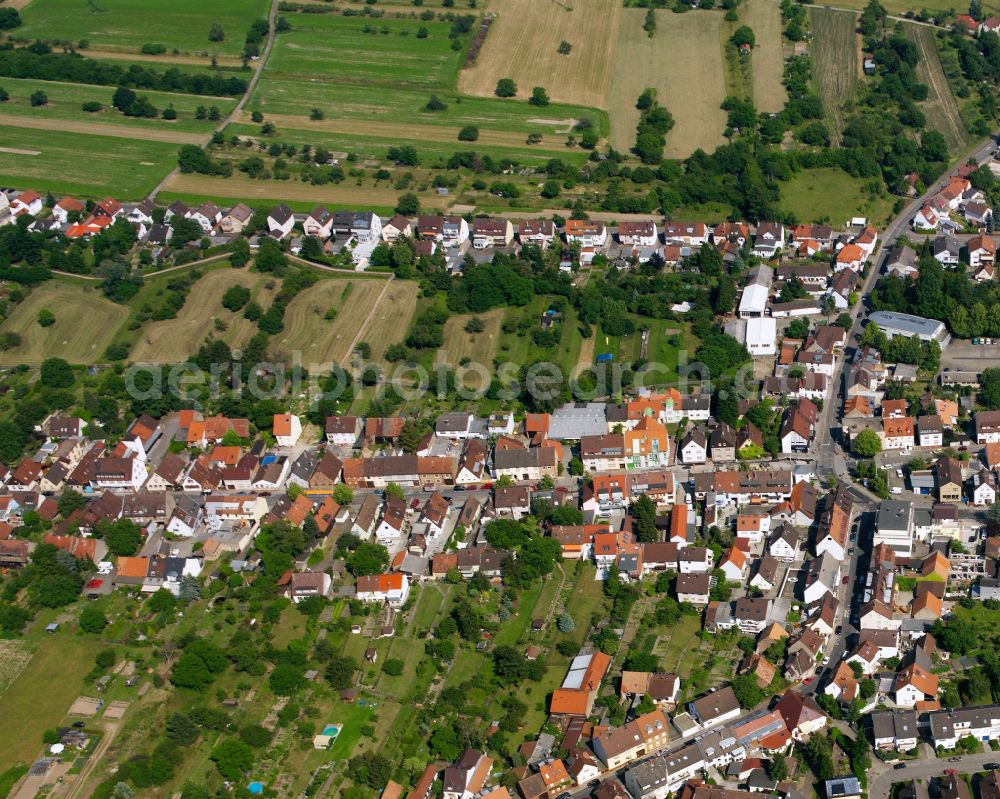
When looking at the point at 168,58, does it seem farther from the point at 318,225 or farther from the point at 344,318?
the point at 344,318

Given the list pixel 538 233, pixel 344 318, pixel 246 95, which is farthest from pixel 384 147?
pixel 344 318

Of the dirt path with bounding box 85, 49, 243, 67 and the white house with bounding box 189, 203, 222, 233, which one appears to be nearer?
the white house with bounding box 189, 203, 222, 233

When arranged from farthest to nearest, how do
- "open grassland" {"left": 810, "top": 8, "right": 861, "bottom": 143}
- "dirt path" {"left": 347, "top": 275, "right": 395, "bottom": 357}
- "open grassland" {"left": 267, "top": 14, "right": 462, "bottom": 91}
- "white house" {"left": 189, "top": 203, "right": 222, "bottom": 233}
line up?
"open grassland" {"left": 267, "top": 14, "right": 462, "bottom": 91} → "open grassland" {"left": 810, "top": 8, "right": 861, "bottom": 143} → "white house" {"left": 189, "top": 203, "right": 222, "bottom": 233} → "dirt path" {"left": 347, "top": 275, "right": 395, "bottom": 357}

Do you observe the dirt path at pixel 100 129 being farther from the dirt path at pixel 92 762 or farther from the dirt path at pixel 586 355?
the dirt path at pixel 92 762

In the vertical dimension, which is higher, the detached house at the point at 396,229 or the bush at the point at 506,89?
the bush at the point at 506,89

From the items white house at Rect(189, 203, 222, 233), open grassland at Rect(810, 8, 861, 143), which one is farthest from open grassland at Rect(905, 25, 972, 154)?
white house at Rect(189, 203, 222, 233)

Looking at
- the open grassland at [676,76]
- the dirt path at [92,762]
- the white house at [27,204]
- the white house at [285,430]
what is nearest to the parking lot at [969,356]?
the open grassland at [676,76]

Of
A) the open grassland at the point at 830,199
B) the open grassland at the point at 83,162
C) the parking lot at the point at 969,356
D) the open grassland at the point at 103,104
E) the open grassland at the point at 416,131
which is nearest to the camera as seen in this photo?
the parking lot at the point at 969,356

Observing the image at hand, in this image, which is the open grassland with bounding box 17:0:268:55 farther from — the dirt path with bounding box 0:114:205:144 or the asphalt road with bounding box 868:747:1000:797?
the asphalt road with bounding box 868:747:1000:797
